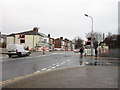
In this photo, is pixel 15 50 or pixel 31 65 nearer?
pixel 31 65

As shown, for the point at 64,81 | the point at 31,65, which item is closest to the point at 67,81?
the point at 64,81

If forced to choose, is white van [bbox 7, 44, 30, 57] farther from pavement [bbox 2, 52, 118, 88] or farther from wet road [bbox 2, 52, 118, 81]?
pavement [bbox 2, 52, 118, 88]

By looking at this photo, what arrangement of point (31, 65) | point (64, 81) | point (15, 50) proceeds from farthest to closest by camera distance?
point (15, 50), point (31, 65), point (64, 81)

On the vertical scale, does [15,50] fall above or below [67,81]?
above

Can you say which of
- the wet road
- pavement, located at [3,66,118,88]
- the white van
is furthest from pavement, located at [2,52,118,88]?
the white van

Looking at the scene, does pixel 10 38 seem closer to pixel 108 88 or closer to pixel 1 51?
pixel 1 51

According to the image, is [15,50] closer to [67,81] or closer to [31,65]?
[31,65]

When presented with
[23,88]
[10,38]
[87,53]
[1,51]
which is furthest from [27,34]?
[23,88]

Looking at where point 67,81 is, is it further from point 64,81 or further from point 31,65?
point 31,65

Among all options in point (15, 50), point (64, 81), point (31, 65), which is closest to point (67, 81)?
point (64, 81)

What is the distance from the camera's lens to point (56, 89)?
4.85m

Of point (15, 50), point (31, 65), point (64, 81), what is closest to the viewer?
point (64, 81)

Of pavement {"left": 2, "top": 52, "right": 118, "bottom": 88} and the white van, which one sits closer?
pavement {"left": 2, "top": 52, "right": 118, "bottom": 88}

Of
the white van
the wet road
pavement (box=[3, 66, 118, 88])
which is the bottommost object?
the wet road
